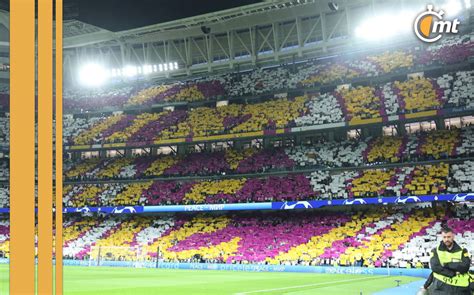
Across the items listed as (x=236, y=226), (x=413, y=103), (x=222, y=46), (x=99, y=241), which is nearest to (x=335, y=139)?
(x=413, y=103)

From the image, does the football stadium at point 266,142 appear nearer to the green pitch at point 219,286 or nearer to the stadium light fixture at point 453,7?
the stadium light fixture at point 453,7

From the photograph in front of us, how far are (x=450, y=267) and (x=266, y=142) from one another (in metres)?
44.9

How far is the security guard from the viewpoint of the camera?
759 cm

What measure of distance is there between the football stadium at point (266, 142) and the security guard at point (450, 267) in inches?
644

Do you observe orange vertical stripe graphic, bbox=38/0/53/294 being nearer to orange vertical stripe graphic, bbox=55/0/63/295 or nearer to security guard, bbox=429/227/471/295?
orange vertical stripe graphic, bbox=55/0/63/295

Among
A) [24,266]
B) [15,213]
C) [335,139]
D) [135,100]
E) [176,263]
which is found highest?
[135,100]

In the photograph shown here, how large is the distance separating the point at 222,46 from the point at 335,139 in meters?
17.2

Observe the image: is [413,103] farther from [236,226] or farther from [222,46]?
[222,46]

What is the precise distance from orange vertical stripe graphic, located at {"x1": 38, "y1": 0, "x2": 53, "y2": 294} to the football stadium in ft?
65.1

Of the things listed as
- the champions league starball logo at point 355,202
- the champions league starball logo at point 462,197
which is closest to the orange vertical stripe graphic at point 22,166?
the champions league starball logo at point 462,197

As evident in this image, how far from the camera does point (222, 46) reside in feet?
188

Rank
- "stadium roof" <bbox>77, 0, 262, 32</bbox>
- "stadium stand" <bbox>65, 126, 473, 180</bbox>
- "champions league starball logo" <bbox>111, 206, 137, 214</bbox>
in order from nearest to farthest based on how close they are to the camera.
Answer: "stadium roof" <bbox>77, 0, 262, 32</bbox> < "stadium stand" <bbox>65, 126, 473, 180</bbox> < "champions league starball logo" <bbox>111, 206, 137, 214</bbox>

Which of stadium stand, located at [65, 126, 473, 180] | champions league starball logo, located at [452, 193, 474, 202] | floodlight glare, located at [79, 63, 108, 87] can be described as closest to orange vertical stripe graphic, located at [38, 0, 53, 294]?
champions league starball logo, located at [452, 193, 474, 202]

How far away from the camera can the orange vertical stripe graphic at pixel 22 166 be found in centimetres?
391
